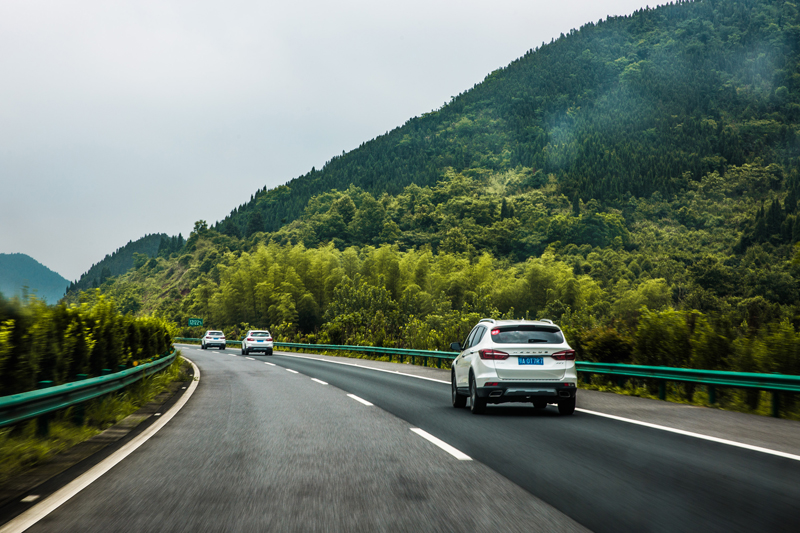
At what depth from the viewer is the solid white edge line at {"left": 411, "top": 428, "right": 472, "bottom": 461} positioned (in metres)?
7.29

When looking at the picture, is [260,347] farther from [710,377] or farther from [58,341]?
[710,377]

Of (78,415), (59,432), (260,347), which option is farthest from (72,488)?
(260,347)

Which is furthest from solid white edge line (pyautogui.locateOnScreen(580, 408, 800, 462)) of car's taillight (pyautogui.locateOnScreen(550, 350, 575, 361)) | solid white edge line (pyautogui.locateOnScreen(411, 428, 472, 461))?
solid white edge line (pyautogui.locateOnScreen(411, 428, 472, 461))

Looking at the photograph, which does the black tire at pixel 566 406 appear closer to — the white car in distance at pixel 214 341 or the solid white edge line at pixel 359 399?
the solid white edge line at pixel 359 399

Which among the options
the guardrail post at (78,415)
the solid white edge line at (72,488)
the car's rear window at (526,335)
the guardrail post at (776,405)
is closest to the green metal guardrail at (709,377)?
the guardrail post at (776,405)

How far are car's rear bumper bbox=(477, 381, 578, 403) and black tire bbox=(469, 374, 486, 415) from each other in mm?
232

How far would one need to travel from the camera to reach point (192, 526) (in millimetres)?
4602

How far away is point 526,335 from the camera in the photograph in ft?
36.8

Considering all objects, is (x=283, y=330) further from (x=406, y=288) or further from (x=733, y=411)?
(x=733, y=411)

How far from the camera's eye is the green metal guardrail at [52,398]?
6.58 metres

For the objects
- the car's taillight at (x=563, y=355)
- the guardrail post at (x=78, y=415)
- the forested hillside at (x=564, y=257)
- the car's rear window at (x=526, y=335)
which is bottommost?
the guardrail post at (x=78, y=415)

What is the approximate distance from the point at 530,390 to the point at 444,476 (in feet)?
15.7

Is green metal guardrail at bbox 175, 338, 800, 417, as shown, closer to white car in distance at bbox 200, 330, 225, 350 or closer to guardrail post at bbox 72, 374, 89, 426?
guardrail post at bbox 72, 374, 89, 426

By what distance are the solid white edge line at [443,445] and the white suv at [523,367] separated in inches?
77.5
